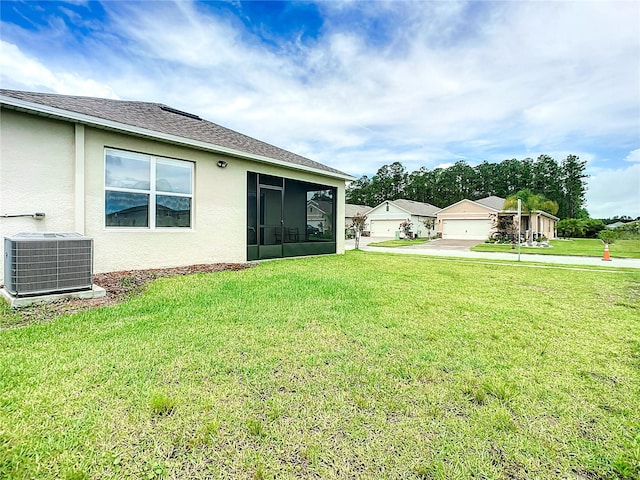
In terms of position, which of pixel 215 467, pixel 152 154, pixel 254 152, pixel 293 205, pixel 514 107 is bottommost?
pixel 215 467

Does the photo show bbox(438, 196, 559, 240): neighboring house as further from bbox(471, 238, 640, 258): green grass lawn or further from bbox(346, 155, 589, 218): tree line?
bbox(346, 155, 589, 218): tree line

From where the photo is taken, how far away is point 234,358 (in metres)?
2.91

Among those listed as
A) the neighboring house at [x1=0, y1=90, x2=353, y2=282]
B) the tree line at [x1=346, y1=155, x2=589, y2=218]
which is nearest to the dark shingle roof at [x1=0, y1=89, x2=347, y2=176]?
the neighboring house at [x1=0, y1=90, x2=353, y2=282]

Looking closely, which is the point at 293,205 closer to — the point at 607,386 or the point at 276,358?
the point at 276,358

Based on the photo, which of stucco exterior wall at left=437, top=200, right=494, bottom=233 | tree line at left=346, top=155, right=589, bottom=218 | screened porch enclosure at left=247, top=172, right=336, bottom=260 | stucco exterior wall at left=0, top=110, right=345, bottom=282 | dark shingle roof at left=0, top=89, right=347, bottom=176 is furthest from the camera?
tree line at left=346, top=155, right=589, bottom=218

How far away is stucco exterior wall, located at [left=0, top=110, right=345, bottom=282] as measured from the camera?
5.60m

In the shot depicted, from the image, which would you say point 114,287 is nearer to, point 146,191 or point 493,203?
point 146,191

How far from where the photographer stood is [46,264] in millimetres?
4570

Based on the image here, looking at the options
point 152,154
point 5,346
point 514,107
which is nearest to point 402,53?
point 514,107

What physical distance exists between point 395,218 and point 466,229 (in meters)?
8.15

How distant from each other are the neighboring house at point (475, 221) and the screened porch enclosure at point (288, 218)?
24288 millimetres

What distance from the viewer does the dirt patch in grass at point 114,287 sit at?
4.09 meters

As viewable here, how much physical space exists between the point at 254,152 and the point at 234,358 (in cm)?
759

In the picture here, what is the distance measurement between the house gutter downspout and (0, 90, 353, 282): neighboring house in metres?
0.02
